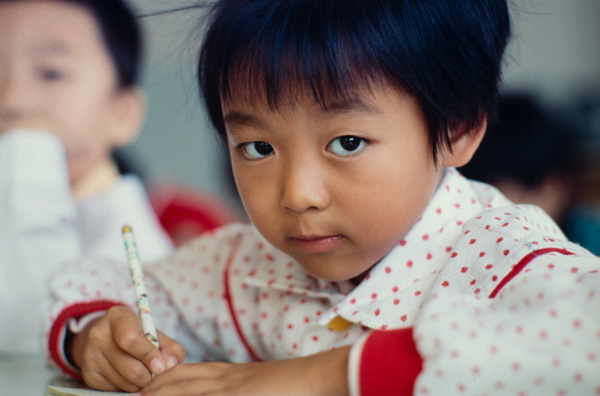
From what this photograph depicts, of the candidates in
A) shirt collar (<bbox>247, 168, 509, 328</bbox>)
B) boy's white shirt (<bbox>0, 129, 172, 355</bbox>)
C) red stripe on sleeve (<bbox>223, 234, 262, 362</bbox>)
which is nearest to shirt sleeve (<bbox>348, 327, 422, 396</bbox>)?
shirt collar (<bbox>247, 168, 509, 328</bbox>)

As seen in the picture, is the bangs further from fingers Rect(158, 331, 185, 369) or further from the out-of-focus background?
the out-of-focus background

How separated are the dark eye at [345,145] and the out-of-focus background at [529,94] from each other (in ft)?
2.53

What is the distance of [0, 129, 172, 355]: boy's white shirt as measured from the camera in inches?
39.5

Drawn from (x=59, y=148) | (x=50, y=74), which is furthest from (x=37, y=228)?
(x=50, y=74)

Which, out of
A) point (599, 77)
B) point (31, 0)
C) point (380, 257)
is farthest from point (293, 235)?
point (599, 77)

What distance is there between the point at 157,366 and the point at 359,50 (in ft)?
1.01

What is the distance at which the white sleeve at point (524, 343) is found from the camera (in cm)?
41

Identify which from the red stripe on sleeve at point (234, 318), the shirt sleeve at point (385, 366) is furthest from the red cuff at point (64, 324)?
the shirt sleeve at point (385, 366)

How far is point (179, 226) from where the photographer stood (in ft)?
4.80

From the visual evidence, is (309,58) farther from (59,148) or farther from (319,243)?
(59,148)

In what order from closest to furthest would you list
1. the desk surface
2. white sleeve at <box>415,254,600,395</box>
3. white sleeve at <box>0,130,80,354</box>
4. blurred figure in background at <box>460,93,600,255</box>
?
white sleeve at <box>415,254,600,395</box>
the desk surface
white sleeve at <box>0,130,80,354</box>
blurred figure in background at <box>460,93,600,255</box>

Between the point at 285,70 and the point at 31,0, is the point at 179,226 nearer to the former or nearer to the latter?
the point at 31,0

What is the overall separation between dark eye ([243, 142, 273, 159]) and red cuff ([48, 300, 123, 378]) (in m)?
0.24

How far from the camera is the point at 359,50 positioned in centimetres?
54
